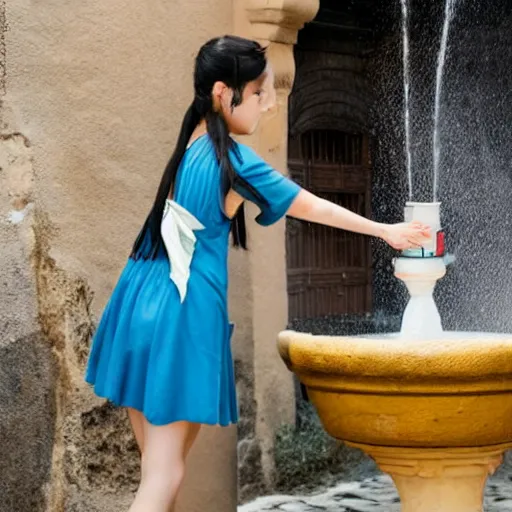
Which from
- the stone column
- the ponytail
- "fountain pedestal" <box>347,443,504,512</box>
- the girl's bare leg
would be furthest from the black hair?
the stone column

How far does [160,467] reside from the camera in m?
2.84

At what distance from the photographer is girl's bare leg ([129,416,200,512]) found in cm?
282

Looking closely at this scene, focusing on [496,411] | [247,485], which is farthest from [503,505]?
[496,411]

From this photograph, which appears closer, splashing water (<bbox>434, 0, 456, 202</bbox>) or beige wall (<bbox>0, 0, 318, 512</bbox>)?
beige wall (<bbox>0, 0, 318, 512</bbox>)

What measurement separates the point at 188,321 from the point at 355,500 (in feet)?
7.95

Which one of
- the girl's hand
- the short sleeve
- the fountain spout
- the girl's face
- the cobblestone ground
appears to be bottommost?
the cobblestone ground

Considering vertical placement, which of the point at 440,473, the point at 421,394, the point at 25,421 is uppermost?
the point at 421,394

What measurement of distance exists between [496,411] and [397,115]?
11.7 feet

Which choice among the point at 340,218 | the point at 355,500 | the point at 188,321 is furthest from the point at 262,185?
the point at 355,500

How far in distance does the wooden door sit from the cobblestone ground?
1.05 metres

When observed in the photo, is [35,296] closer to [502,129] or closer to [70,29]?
[70,29]

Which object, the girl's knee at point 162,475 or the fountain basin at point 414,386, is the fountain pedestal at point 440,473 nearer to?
the fountain basin at point 414,386

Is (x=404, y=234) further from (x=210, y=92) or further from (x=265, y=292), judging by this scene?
(x=265, y=292)

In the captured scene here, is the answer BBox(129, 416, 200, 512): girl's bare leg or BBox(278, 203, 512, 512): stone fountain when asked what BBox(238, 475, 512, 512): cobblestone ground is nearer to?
BBox(278, 203, 512, 512): stone fountain
